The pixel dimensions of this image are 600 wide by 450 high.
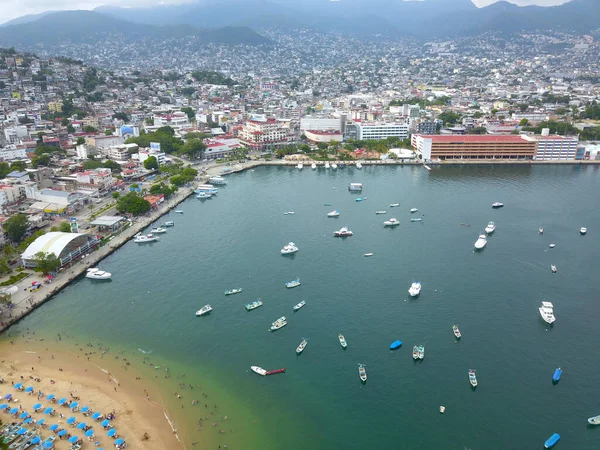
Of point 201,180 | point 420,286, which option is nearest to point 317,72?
point 201,180

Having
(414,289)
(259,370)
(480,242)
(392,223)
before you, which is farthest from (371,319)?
(392,223)

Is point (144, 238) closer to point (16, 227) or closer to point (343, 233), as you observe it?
point (16, 227)

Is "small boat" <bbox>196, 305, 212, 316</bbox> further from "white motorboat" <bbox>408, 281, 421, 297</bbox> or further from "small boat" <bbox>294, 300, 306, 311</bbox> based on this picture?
"white motorboat" <bbox>408, 281, 421, 297</bbox>

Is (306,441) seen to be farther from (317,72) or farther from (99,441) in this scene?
(317,72)

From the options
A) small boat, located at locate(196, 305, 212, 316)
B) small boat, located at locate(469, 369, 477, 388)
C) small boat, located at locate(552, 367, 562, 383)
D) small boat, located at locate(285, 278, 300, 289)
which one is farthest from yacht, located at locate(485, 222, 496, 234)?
small boat, located at locate(196, 305, 212, 316)

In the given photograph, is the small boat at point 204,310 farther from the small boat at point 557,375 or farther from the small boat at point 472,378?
the small boat at point 557,375

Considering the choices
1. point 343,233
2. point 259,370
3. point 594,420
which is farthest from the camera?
point 343,233

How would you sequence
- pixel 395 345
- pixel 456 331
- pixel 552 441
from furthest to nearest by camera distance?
pixel 456 331 → pixel 395 345 → pixel 552 441

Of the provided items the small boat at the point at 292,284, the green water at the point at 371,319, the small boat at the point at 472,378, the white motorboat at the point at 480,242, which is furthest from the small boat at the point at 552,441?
the white motorboat at the point at 480,242
